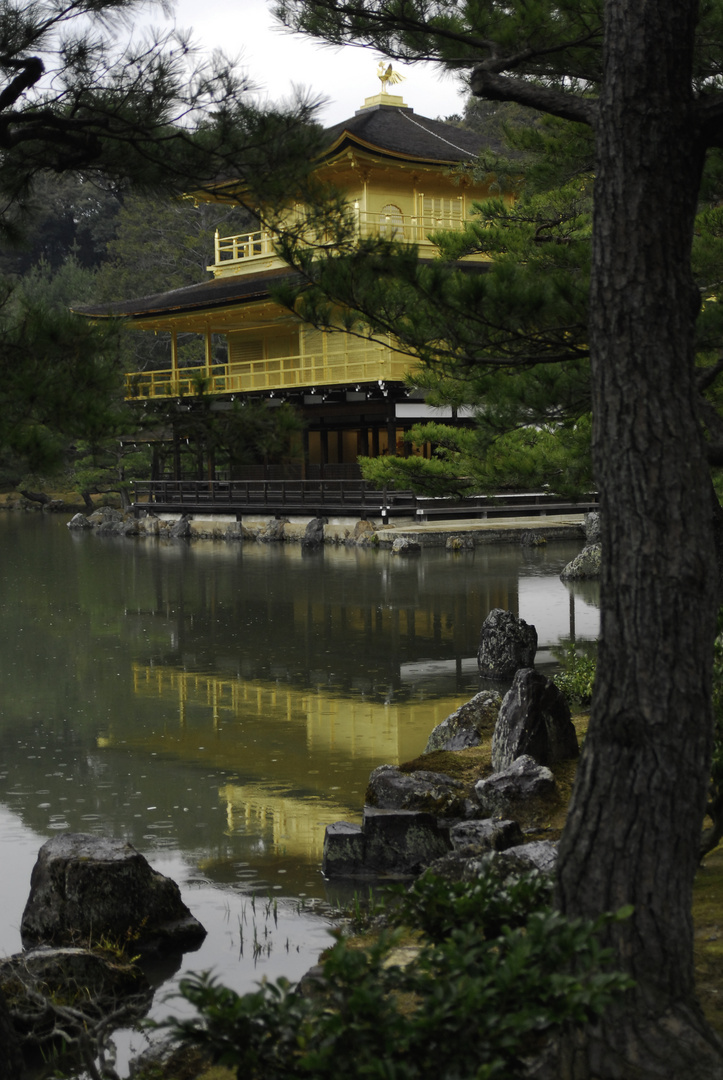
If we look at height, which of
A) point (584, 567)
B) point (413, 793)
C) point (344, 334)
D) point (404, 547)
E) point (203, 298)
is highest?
point (203, 298)

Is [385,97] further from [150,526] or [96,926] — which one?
[96,926]

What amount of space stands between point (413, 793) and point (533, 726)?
112cm

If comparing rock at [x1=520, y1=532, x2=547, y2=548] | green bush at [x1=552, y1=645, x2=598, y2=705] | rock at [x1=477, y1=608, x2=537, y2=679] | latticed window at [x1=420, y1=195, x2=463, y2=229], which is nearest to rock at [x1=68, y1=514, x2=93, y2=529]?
latticed window at [x1=420, y1=195, x2=463, y2=229]

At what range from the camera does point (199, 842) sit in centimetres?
650

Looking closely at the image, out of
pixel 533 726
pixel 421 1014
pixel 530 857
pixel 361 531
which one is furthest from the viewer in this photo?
pixel 361 531

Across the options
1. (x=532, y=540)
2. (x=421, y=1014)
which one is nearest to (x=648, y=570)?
(x=421, y=1014)

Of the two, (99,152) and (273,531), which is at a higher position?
(99,152)

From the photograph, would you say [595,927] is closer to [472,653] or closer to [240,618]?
[472,653]

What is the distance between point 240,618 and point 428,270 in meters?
9.20

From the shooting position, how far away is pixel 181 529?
28953 millimetres

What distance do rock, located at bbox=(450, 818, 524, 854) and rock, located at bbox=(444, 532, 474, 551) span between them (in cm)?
1660

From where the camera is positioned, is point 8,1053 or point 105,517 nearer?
point 8,1053

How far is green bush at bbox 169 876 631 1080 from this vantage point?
230 centimetres

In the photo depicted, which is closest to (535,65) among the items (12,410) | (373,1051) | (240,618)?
Answer: (12,410)
